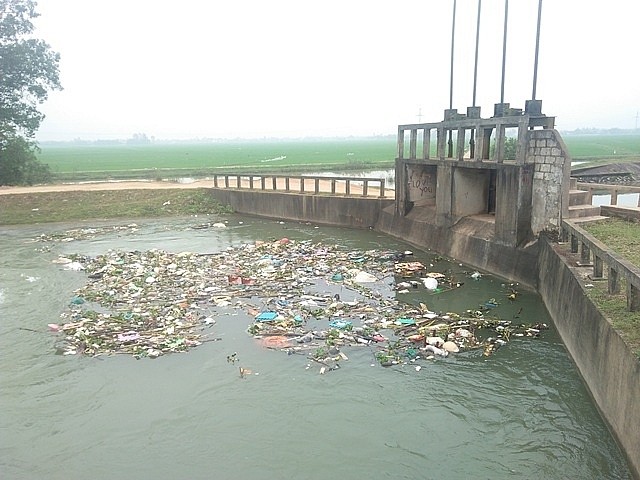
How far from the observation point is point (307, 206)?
23.7m

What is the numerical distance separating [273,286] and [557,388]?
687 cm

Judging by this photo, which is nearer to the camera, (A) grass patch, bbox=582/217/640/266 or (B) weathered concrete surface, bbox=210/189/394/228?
(A) grass patch, bbox=582/217/640/266

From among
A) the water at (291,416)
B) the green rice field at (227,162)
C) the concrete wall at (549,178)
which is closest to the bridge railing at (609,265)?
the concrete wall at (549,178)

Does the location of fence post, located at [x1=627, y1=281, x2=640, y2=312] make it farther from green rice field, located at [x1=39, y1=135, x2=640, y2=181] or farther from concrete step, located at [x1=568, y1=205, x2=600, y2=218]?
green rice field, located at [x1=39, y1=135, x2=640, y2=181]

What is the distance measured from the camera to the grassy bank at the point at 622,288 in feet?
22.0

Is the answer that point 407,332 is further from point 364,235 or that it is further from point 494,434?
point 364,235

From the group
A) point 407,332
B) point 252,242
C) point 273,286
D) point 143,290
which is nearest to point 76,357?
point 143,290

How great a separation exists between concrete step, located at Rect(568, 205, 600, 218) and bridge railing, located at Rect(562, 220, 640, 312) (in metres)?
1.65

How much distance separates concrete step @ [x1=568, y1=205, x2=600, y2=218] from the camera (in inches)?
518

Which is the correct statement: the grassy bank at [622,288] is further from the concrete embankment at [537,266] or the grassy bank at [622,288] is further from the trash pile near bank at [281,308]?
the trash pile near bank at [281,308]

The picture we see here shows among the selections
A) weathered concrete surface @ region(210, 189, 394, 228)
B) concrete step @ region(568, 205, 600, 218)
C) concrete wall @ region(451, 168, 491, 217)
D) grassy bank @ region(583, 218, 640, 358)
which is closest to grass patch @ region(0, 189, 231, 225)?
weathered concrete surface @ region(210, 189, 394, 228)

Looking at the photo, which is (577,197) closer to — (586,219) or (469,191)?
(586,219)

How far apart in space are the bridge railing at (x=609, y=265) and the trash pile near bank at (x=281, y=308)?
177cm

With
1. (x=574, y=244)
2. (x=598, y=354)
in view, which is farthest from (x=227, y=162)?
(x=598, y=354)
